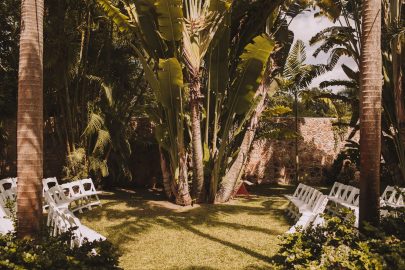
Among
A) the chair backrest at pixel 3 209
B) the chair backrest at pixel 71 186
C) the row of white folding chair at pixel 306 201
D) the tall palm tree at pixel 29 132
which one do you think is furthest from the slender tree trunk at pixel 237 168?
the tall palm tree at pixel 29 132

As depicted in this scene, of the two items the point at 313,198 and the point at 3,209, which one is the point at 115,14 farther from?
the point at 313,198

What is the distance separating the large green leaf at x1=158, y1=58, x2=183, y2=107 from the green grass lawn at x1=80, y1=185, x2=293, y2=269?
266 centimetres

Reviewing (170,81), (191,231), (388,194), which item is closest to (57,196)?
(191,231)

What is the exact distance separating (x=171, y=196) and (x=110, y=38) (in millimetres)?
5315

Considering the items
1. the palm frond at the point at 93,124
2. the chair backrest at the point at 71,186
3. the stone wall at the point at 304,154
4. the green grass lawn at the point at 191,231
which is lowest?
the green grass lawn at the point at 191,231

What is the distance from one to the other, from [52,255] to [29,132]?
1.44 metres

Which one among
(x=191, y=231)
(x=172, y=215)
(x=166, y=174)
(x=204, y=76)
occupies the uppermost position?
(x=204, y=76)

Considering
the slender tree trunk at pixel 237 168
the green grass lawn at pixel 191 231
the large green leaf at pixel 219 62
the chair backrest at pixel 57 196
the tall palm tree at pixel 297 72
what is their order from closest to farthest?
the green grass lawn at pixel 191 231
the chair backrest at pixel 57 196
the large green leaf at pixel 219 62
the slender tree trunk at pixel 237 168
the tall palm tree at pixel 297 72

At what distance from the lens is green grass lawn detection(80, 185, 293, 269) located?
242 inches

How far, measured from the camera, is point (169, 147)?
11.0 metres

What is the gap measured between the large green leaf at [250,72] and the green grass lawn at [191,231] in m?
2.67

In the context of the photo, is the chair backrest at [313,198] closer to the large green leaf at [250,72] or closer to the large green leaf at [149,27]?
the large green leaf at [250,72]

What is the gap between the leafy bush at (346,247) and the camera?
12.9ft

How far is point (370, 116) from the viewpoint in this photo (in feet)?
15.9
